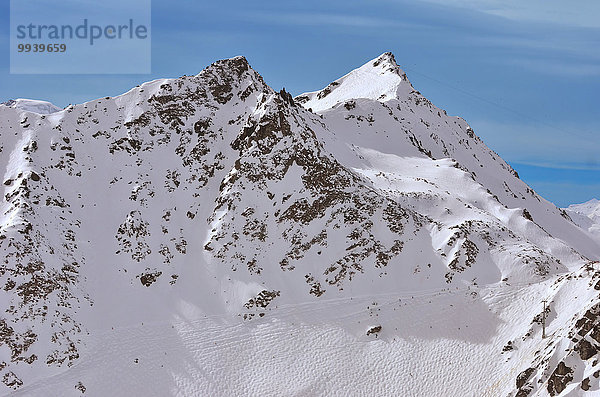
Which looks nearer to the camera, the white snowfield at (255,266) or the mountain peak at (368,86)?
the white snowfield at (255,266)

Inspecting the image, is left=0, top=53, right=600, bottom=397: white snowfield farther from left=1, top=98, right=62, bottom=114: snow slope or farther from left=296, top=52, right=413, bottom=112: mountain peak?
left=1, top=98, right=62, bottom=114: snow slope

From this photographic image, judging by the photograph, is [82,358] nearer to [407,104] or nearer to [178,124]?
[178,124]

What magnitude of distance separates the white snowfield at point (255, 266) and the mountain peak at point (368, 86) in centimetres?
2379

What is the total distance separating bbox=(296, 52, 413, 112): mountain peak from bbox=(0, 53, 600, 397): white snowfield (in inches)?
936

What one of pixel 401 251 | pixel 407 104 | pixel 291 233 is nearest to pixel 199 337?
pixel 291 233

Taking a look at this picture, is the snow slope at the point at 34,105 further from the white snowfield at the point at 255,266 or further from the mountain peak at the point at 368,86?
the mountain peak at the point at 368,86

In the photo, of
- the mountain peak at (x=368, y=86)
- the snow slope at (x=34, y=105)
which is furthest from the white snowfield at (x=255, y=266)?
the snow slope at (x=34, y=105)

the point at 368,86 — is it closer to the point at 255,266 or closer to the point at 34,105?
the point at 255,266

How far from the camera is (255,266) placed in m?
57.7

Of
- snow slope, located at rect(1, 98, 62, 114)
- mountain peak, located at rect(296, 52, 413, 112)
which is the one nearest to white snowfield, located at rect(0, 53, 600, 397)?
mountain peak, located at rect(296, 52, 413, 112)

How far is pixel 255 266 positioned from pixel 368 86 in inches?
2312

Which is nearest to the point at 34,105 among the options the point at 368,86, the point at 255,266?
the point at 368,86

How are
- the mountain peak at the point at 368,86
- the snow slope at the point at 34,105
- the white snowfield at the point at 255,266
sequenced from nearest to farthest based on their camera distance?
the white snowfield at the point at 255,266
the mountain peak at the point at 368,86
the snow slope at the point at 34,105

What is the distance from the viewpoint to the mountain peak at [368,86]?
9938cm
